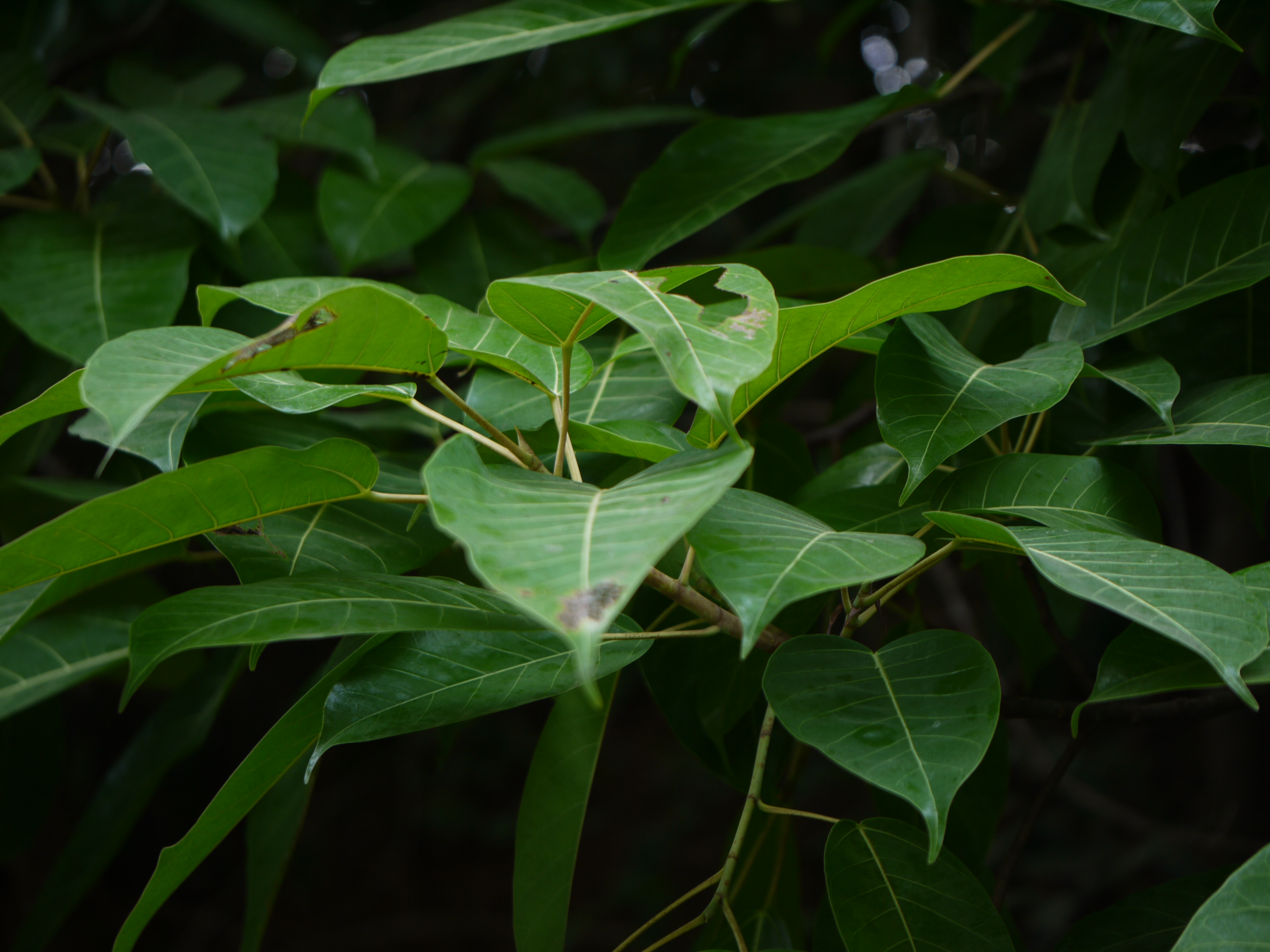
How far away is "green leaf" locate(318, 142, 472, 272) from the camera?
799 mm

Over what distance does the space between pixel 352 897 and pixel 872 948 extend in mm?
2422

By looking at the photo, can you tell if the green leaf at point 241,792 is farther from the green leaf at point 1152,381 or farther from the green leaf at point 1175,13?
the green leaf at point 1175,13

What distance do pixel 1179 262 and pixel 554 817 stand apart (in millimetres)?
535

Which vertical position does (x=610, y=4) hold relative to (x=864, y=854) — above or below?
above

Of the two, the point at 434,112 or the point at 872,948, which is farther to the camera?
the point at 434,112

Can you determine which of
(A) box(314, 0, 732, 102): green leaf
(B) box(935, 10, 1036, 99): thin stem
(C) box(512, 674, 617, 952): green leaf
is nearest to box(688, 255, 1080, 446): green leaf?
(C) box(512, 674, 617, 952): green leaf

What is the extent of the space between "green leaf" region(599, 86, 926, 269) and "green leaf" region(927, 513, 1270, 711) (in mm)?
372

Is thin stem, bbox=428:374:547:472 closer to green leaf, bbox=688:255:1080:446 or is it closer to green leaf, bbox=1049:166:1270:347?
green leaf, bbox=688:255:1080:446

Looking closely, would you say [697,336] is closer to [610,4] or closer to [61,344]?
[610,4]

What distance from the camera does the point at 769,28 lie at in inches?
73.1

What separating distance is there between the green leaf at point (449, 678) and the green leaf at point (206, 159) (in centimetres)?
46

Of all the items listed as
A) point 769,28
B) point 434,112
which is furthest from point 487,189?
point 769,28

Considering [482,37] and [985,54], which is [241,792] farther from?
[985,54]

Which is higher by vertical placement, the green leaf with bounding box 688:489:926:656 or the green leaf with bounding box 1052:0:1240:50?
the green leaf with bounding box 1052:0:1240:50
